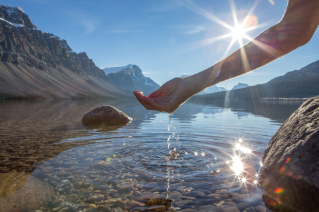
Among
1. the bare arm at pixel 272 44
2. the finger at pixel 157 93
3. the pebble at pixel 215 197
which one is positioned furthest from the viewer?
the pebble at pixel 215 197

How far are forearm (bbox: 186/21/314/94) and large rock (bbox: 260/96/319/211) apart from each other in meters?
1.95

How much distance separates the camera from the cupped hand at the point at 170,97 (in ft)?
11.3

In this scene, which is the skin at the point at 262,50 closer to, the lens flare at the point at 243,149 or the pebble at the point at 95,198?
the pebble at the point at 95,198

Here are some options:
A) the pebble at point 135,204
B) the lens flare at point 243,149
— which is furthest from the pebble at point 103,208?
the lens flare at point 243,149

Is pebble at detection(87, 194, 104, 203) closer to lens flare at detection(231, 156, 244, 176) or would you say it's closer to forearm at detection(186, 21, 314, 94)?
forearm at detection(186, 21, 314, 94)

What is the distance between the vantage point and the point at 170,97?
3574 millimetres

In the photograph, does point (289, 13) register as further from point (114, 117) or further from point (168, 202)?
point (114, 117)

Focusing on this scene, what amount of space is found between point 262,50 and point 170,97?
1.61 metres

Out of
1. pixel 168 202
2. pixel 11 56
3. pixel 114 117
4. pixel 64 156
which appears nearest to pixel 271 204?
pixel 168 202

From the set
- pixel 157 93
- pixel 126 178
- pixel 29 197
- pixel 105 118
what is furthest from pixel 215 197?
pixel 105 118

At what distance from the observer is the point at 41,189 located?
4.29 metres

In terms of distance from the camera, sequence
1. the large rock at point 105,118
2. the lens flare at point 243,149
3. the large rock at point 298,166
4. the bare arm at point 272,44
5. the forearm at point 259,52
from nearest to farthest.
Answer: the bare arm at point 272,44, the forearm at point 259,52, the large rock at point 298,166, the lens flare at point 243,149, the large rock at point 105,118

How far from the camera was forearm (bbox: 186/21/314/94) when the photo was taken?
8.65ft

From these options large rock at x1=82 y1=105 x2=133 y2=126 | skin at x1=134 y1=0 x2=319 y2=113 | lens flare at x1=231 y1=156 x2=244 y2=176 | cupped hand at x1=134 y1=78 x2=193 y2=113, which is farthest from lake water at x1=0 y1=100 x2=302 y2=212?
large rock at x1=82 y1=105 x2=133 y2=126
